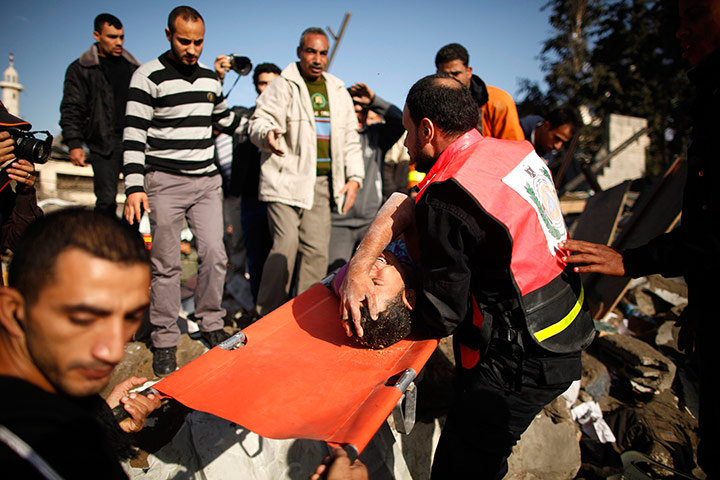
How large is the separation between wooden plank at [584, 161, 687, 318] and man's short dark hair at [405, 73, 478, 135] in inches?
127

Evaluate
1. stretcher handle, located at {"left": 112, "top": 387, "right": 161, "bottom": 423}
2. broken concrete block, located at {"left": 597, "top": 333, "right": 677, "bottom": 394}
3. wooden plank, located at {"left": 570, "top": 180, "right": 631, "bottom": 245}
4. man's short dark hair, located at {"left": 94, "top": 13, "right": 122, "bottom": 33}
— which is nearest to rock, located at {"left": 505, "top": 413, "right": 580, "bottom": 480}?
broken concrete block, located at {"left": 597, "top": 333, "right": 677, "bottom": 394}

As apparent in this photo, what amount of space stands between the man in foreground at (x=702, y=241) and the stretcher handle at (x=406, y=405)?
899 mm

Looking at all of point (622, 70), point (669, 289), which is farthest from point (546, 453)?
point (622, 70)

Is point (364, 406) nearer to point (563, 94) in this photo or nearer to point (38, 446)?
point (38, 446)

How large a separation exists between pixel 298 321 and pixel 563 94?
19.4 metres

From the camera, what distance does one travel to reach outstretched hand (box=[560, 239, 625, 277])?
178 centimetres

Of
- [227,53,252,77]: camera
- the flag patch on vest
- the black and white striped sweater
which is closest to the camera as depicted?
the flag patch on vest

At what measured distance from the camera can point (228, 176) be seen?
4422mm

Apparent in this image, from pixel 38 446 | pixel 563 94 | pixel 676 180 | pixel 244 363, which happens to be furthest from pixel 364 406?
pixel 563 94

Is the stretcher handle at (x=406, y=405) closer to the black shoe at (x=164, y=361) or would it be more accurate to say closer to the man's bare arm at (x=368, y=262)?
the man's bare arm at (x=368, y=262)

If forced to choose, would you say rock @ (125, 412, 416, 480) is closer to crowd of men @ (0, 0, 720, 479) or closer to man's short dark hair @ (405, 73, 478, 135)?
crowd of men @ (0, 0, 720, 479)

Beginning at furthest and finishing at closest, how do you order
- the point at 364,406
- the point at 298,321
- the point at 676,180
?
the point at 676,180 → the point at 298,321 → the point at 364,406

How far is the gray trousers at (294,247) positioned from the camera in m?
3.40

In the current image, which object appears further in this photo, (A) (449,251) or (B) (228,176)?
(B) (228,176)
